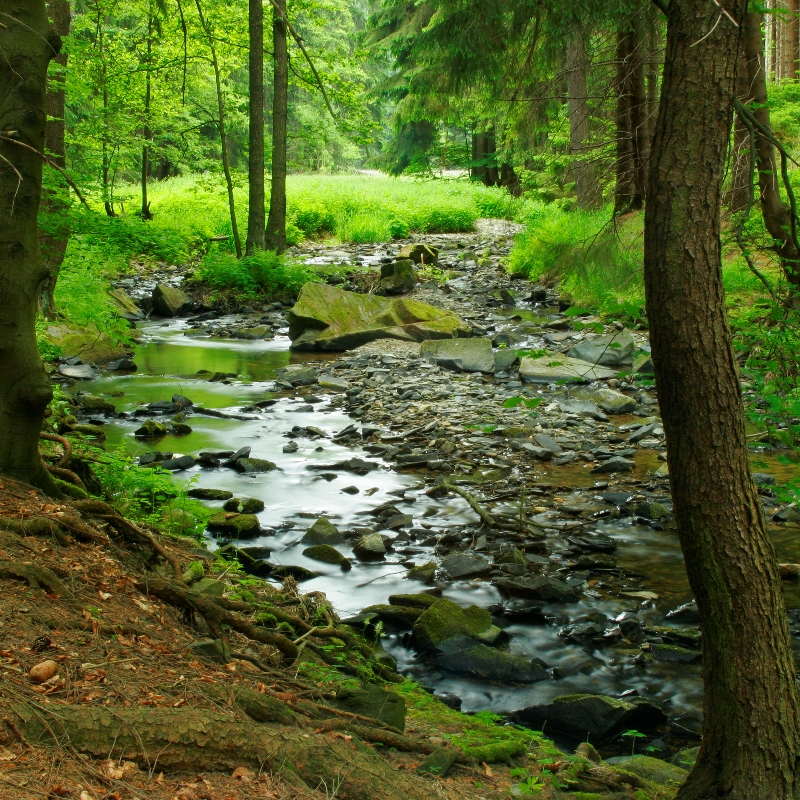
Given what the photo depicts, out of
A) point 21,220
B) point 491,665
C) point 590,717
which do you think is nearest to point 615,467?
point 491,665

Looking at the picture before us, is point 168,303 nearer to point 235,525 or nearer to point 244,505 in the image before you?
point 244,505

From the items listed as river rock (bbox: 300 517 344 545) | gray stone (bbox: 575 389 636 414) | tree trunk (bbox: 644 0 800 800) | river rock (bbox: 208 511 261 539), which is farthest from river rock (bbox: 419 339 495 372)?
tree trunk (bbox: 644 0 800 800)

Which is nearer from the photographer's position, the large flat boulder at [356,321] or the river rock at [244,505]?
the river rock at [244,505]

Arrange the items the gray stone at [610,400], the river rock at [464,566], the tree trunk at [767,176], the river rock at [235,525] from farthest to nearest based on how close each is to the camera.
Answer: the gray stone at [610,400] → the tree trunk at [767,176] → the river rock at [235,525] → the river rock at [464,566]

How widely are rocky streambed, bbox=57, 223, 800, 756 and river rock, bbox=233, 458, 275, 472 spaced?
18 millimetres

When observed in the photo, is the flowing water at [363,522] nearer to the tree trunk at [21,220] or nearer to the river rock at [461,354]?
the tree trunk at [21,220]

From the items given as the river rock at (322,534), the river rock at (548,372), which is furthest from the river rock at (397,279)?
the river rock at (322,534)

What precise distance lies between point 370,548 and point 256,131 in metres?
15.6

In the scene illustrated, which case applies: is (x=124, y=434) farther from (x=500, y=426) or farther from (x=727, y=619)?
(x=727, y=619)

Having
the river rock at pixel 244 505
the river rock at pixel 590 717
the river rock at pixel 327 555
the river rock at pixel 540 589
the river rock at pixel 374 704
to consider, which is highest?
the river rock at pixel 374 704

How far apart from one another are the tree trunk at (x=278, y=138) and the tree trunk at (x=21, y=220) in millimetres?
15780

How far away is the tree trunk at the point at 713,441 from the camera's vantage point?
9.84 ft

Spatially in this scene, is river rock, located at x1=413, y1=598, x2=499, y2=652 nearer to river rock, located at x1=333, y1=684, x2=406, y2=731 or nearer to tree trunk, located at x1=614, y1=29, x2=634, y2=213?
river rock, located at x1=333, y1=684, x2=406, y2=731

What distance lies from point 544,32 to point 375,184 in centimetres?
3455
